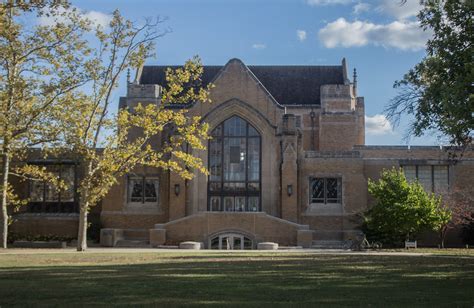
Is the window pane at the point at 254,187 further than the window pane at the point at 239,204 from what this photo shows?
No

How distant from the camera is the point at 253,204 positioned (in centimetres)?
4512

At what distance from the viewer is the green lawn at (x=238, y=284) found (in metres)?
12.3

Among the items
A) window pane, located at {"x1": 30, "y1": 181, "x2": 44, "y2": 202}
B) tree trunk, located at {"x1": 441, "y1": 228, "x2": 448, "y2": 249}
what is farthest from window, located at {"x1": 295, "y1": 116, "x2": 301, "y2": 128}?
window pane, located at {"x1": 30, "y1": 181, "x2": 44, "y2": 202}

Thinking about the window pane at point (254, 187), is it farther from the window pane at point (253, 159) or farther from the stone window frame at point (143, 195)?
the stone window frame at point (143, 195)

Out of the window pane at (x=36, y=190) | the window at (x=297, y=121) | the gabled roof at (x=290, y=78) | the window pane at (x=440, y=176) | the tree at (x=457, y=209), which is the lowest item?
the tree at (x=457, y=209)

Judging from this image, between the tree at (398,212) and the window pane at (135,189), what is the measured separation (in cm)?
1589

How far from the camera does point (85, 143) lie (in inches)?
1190

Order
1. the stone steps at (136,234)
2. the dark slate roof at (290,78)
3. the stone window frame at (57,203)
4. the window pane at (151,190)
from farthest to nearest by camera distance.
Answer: the dark slate roof at (290,78)
the stone window frame at (57,203)
the window pane at (151,190)
the stone steps at (136,234)

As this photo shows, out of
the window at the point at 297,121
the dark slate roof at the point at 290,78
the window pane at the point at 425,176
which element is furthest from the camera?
the dark slate roof at the point at 290,78

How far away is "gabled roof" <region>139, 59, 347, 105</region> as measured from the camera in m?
53.7

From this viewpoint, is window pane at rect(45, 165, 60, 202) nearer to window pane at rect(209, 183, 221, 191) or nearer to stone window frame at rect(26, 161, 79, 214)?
stone window frame at rect(26, 161, 79, 214)

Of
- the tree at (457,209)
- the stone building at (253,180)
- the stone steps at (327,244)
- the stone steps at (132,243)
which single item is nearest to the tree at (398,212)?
the tree at (457,209)

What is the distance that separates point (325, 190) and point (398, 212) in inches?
296

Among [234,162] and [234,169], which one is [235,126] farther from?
[234,169]
